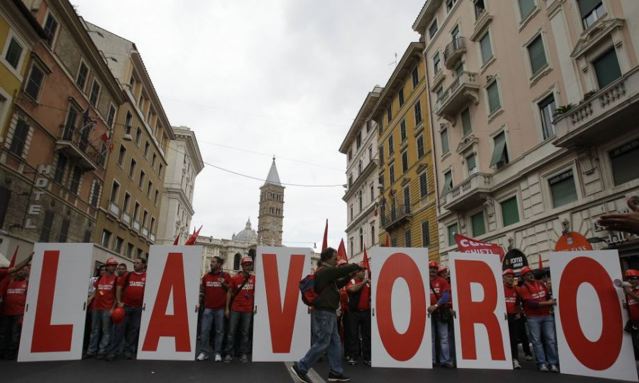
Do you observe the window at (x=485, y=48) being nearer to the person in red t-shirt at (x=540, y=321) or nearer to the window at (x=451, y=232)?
the window at (x=451, y=232)

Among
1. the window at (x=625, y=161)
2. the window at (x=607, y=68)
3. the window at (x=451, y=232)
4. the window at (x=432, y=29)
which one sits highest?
the window at (x=432, y=29)

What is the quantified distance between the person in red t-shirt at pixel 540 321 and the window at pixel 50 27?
69.4ft

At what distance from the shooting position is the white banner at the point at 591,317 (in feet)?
18.8

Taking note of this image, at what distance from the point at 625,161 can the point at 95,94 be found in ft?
84.7

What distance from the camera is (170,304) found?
6789 millimetres

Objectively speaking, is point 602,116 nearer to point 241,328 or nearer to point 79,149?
point 241,328

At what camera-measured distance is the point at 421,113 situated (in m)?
25.5

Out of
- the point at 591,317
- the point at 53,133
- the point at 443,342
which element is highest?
the point at 53,133

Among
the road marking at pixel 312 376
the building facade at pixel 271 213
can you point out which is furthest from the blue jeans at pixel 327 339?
the building facade at pixel 271 213

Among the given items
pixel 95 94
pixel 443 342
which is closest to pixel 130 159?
pixel 95 94

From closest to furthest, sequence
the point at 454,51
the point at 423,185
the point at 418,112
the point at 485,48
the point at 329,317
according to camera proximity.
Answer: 1. the point at 329,317
2. the point at 485,48
3. the point at 454,51
4. the point at 423,185
5. the point at 418,112

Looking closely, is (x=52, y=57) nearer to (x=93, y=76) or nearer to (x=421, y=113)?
(x=93, y=76)

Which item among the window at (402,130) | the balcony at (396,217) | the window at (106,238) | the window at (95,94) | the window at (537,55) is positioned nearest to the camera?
the window at (537,55)

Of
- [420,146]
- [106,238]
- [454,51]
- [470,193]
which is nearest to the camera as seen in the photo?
[470,193]
